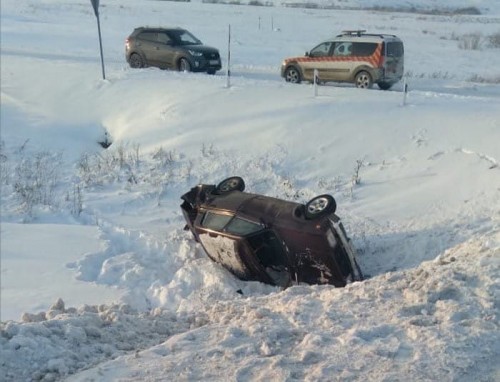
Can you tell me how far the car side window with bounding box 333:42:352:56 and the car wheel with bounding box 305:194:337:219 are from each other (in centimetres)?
1233

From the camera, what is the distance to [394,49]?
768 inches

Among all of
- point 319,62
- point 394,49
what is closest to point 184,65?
point 319,62

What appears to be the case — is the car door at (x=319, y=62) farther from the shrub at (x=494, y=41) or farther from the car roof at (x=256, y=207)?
the shrub at (x=494, y=41)

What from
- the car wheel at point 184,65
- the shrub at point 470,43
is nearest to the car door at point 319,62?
the car wheel at point 184,65

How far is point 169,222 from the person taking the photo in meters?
11.9

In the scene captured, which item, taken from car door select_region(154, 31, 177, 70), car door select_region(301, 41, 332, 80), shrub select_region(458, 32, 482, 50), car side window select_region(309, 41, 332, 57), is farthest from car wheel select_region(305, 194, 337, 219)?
shrub select_region(458, 32, 482, 50)

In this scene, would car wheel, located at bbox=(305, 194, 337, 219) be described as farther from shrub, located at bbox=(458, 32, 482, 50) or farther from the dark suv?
shrub, located at bbox=(458, 32, 482, 50)

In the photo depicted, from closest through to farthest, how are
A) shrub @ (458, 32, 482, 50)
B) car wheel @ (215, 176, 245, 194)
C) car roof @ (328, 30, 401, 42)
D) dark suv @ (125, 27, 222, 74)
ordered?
1. car wheel @ (215, 176, 245, 194)
2. car roof @ (328, 30, 401, 42)
3. dark suv @ (125, 27, 222, 74)
4. shrub @ (458, 32, 482, 50)

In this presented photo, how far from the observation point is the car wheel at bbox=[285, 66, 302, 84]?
68.9 feet

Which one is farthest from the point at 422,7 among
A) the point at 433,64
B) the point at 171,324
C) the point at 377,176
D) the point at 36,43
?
the point at 171,324

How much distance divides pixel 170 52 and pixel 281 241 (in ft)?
52.0

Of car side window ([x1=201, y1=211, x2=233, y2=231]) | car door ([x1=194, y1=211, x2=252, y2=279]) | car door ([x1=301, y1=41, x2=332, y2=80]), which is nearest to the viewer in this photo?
car door ([x1=194, y1=211, x2=252, y2=279])

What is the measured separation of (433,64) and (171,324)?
2705 centimetres

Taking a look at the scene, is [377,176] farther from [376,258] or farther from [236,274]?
[236,274]
